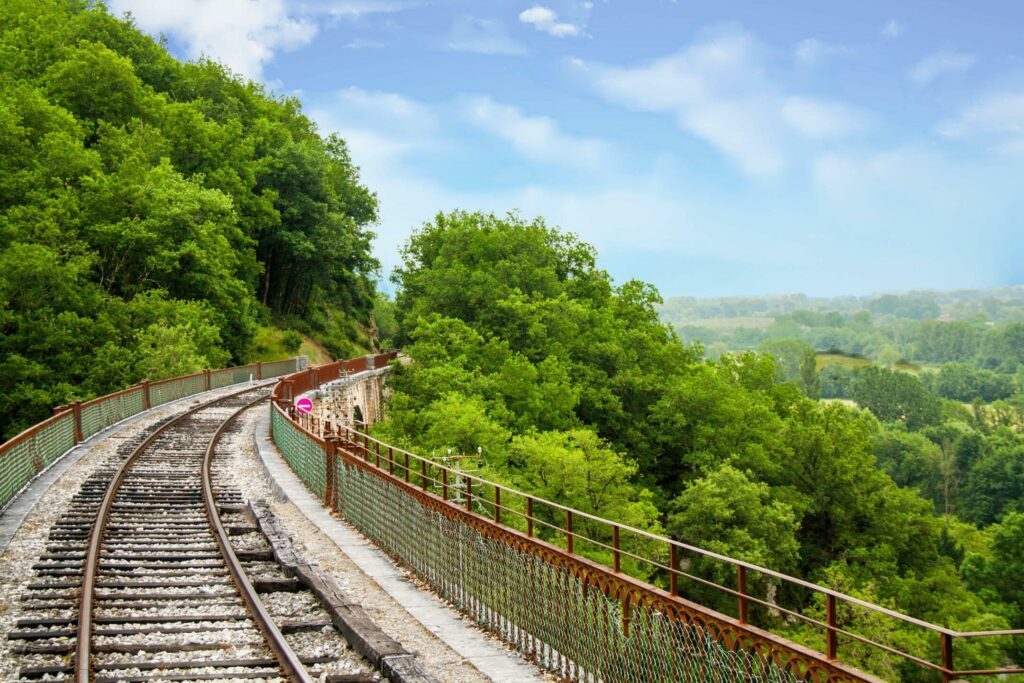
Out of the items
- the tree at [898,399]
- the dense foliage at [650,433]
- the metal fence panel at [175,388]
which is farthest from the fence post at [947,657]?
the tree at [898,399]

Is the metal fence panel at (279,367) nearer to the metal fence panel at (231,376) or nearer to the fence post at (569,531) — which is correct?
the metal fence panel at (231,376)

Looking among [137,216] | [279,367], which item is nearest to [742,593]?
[137,216]

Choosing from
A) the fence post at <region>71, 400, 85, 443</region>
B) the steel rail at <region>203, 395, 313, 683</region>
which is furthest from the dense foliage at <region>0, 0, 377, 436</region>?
the steel rail at <region>203, 395, 313, 683</region>

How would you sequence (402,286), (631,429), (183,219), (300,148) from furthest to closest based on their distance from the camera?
1. (300,148)
2. (402,286)
3. (631,429)
4. (183,219)

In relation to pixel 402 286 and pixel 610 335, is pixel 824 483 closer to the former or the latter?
pixel 610 335

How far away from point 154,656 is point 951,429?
138 m

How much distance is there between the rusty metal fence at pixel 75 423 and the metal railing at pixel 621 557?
5.14 m

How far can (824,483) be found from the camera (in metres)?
49.8

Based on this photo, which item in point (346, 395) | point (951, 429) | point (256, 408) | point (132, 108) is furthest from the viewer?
point (951, 429)

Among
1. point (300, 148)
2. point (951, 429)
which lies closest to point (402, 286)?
point (300, 148)

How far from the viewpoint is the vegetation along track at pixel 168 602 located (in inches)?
314

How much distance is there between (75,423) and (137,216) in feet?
85.0

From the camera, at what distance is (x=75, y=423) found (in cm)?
2384

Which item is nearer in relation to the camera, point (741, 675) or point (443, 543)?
point (741, 675)
